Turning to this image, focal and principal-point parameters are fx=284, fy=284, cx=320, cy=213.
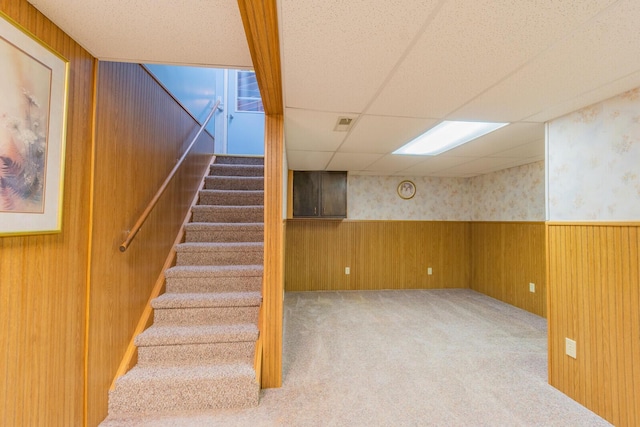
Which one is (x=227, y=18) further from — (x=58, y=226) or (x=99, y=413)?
(x=99, y=413)

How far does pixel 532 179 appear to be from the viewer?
3.83 m

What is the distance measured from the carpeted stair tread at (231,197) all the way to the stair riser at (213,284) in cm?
127

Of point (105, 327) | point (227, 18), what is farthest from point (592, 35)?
point (105, 327)

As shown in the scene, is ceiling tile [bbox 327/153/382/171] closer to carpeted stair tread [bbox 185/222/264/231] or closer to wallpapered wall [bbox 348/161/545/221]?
wallpapered wall [bbox 348/161/545/221]

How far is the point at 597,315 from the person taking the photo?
180cm

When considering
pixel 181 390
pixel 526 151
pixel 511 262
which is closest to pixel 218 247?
pixel 181 390

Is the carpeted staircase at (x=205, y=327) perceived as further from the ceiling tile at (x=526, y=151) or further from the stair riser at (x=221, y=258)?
the ceiling tile at (x=526, y=151)

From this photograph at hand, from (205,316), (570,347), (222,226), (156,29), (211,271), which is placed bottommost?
(570,347)

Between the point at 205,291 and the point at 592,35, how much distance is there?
2.83 meters

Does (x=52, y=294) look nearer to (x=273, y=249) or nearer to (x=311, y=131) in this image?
(x=273, y=249)

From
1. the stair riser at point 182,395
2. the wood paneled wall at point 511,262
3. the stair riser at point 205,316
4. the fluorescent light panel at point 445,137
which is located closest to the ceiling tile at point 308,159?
the fluorescent light panel at point 445,137

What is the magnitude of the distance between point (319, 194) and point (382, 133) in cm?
218

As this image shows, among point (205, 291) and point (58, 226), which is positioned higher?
point (58, 226)

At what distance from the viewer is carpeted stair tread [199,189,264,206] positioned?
11.5 ft
